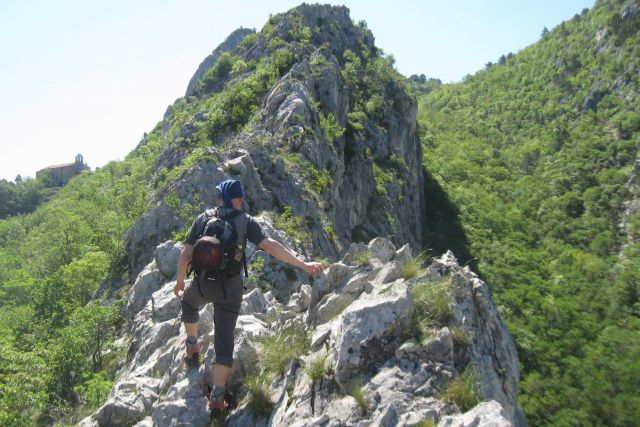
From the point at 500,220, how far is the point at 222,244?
81.9m

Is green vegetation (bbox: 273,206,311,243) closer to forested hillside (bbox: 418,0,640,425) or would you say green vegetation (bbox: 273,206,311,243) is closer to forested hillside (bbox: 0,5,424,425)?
forested hillside (bbox: 0,5,424,425)

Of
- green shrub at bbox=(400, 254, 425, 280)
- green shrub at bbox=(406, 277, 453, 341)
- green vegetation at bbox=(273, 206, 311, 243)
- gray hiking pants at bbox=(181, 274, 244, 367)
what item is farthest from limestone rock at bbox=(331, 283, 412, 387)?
green vegetation at bbox=(273, 206, 311, 243)

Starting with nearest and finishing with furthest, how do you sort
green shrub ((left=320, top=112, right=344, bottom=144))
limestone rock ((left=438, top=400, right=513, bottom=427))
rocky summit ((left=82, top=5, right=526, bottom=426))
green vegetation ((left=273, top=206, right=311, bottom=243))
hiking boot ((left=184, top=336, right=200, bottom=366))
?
limestone rock ((left=438, top=400, right=513, bottom=427))
rocky summit ((left=82, top=5, right=526, bottom=426))
hiking boot ((left=184, top=336, right=200, bottom=366))
green vegetation ((left=273, top=206, right=311, bottom=243))
green shrub ((left=320, top=112, right=344, bottom=144))

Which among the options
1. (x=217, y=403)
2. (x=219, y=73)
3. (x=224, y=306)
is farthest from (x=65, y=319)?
(x=219, y=73)

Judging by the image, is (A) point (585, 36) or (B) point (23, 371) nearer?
(B) point (23, 371)

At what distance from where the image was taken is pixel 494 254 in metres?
70.3

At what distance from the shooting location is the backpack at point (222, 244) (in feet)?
19.6

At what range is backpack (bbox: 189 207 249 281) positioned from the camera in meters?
5.97

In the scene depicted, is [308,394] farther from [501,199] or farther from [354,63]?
[501,199]

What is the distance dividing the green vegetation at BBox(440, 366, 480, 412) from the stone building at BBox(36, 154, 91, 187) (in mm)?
157920

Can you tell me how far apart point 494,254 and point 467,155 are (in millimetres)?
39928

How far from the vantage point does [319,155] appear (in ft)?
84.6

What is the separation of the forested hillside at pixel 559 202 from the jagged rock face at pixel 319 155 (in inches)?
724

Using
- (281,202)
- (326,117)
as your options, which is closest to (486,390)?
(281,202)
